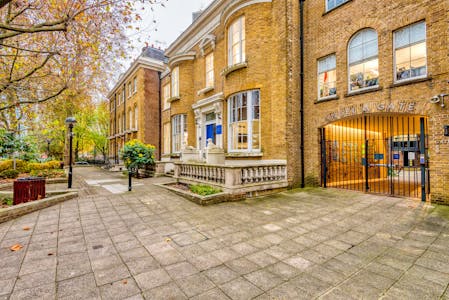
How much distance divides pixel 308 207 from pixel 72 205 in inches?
284

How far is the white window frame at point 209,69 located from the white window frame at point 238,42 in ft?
8.55

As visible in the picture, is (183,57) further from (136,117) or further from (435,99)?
(435,99)

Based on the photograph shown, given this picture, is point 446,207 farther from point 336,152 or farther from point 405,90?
point 336,152

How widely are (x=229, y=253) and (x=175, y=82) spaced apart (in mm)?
14939

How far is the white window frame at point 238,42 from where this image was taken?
1030 cm

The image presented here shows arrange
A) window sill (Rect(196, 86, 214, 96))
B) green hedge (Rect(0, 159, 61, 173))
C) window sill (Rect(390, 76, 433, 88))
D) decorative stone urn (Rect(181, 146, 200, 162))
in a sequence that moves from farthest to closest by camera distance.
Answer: green hedge (Rect(0, 159, 61, 173)), decorative stone urn (Rect(181, 146, 200, 162)), window sill (Rect(196, 86, 214, 96)), window sill (Rect(390, 76, 433, 88))

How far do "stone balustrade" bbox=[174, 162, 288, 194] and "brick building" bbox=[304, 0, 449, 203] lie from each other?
6.39 ft

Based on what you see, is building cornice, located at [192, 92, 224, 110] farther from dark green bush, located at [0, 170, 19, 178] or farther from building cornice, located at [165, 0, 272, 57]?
dark green bush, located at [0, 170, 19, 178]

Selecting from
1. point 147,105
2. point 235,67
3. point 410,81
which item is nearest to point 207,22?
point 235,67

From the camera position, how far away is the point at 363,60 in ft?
26.4

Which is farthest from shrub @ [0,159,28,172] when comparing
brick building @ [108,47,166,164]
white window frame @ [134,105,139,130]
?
white window frame @ [134,105,139,130]

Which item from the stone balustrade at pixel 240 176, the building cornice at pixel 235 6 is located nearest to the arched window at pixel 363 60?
the stone balustrade at pixel 240 176

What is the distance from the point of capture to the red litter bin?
621cm

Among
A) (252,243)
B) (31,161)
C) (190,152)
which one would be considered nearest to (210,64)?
(190,152)
